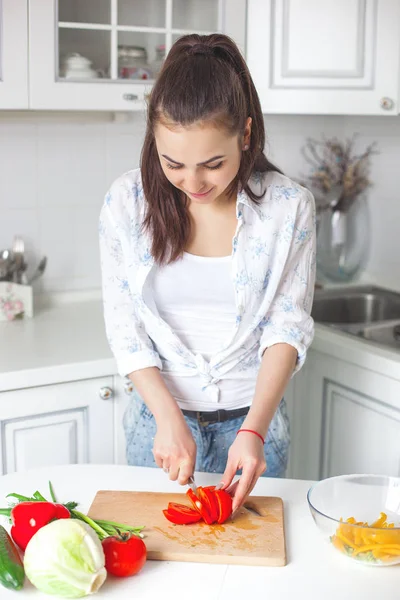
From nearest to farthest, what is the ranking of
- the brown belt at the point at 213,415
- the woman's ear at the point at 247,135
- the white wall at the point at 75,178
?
the woman's ear at the point at 247,135, the brown belt at the point at 213,415, the white wall at the point at 75,178

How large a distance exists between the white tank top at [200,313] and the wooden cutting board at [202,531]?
303mm

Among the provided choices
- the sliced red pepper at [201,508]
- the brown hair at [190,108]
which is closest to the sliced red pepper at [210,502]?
the sliced red pepper at [201,508]

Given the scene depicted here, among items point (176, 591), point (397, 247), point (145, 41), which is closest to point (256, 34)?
point (145, 41)

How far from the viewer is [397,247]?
270 centimetres

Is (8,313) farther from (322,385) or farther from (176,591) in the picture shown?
(176,591)

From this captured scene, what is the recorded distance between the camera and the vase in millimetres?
2715

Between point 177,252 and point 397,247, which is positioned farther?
point 397,247

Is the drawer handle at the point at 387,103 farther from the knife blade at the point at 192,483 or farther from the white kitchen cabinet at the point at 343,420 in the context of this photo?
the knife blade at the point at 192,483

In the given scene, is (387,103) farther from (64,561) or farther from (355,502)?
(64,561)

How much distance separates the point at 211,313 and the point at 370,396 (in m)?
0.64

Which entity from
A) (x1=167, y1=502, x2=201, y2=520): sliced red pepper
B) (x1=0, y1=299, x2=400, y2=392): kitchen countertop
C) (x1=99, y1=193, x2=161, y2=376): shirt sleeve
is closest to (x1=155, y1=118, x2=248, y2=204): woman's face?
(x1=99, y1=193, x2=161, y2=376): shirt sleeve

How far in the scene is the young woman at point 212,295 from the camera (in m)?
1.53

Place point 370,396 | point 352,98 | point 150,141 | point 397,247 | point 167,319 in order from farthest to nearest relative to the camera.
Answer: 1. point 397,247
2. point 352,98
3. point 370,396
4. point 167,319
5. point 150,141

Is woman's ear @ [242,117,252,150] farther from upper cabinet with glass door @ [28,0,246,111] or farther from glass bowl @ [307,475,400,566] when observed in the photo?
upper cabinet with glass door @ [28,0,246,111]
